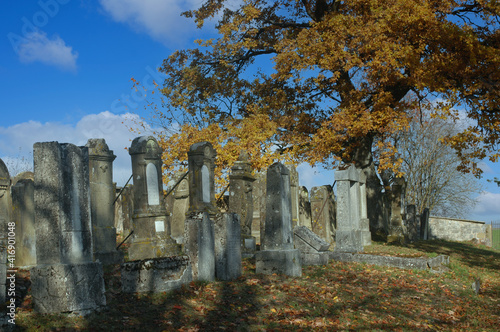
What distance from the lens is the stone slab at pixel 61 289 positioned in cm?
624

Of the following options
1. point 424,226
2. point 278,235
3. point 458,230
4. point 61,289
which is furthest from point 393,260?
point 458,230

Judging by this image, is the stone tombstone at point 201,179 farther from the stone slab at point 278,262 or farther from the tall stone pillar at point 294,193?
the tall stone pillar at point 294,193

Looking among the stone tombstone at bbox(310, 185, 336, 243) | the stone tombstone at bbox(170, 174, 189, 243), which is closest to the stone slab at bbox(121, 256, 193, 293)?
the stone tombstone at bbox(170, 174, 189, 243)

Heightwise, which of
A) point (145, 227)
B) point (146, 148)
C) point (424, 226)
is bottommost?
point (424, 226)

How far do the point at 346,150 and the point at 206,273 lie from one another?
1240 centimetres

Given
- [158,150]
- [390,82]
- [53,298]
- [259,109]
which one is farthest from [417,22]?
[53,298]

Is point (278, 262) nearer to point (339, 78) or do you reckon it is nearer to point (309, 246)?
point (309, 246)

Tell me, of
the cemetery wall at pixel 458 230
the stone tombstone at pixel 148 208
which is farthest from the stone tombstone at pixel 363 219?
the cemetery wall at pixel 458 230

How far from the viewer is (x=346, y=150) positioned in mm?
20078

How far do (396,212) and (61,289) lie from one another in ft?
53.9

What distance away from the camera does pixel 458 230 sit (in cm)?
2994

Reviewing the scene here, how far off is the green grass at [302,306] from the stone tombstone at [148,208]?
1.25m

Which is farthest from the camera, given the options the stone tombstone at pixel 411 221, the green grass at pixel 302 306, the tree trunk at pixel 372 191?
the stone tombstone at pixel 411 221

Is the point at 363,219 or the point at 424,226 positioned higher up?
the point at 363,219
